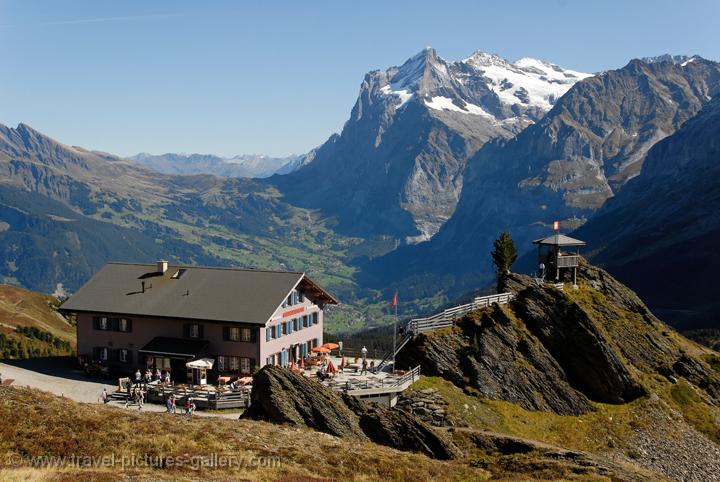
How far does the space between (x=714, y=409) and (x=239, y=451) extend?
6036cm

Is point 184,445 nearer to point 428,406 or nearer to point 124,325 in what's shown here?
point 428,406

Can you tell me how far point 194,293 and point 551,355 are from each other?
131 ft

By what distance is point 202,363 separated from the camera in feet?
227

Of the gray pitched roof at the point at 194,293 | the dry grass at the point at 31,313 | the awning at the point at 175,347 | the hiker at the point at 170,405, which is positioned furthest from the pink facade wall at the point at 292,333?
the dry grass at the point at 31,313

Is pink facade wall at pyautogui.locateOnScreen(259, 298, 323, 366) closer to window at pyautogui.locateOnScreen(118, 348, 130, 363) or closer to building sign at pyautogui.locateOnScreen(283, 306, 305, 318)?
building sign at pyautogui.locateOnScreen(283, 306, 305, 318)

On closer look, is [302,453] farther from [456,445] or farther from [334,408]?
[456,445]

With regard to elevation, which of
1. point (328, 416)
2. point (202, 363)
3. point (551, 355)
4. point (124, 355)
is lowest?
point (328, 416)

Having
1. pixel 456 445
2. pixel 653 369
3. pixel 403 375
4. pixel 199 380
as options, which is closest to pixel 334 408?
A: pixel 456 445

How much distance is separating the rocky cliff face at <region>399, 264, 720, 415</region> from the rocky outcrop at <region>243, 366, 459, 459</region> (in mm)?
16781

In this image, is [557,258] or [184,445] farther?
[557,258]

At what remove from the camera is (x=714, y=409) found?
77.8m

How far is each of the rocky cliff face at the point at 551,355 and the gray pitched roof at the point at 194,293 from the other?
16.6 meters

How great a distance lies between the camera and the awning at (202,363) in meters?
68.3

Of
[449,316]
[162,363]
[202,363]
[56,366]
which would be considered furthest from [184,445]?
[56,366]
